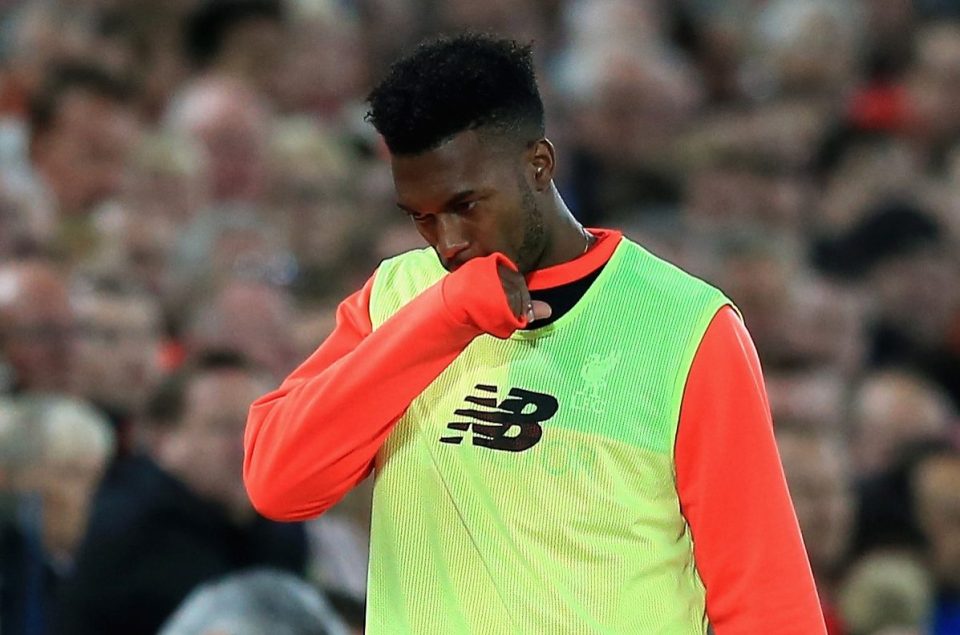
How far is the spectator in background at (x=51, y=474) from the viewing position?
Result: 15.5ft

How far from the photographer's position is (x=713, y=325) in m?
2.73

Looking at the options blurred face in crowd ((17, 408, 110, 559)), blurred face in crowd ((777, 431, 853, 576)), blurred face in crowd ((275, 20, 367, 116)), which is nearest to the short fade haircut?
blurred face in crowd ((17, 408, 110, 559))

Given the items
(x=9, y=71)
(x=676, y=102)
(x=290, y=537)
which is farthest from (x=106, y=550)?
(x=676, y=102)

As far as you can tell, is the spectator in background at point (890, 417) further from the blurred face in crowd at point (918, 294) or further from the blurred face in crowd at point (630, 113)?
the blurred face in crowd at point (630, 113)

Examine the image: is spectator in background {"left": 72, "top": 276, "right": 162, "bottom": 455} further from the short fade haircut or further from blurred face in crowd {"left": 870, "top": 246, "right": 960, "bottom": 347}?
blurred face in crowd {"left": 870, "top": 246, "right": 960, "bottom": 347}

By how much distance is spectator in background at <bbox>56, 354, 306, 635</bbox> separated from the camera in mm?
4664

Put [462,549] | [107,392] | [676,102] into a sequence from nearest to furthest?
1. [462,549]
2. [107,392]
3. [676,102]

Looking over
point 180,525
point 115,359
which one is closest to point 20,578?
point 180,525

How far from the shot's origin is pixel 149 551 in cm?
477

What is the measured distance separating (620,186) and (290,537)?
344 cm

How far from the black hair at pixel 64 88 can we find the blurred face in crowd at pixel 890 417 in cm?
286

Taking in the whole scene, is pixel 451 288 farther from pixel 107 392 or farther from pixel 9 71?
pixel 9 71

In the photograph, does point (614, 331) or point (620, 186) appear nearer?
point (614, 331)

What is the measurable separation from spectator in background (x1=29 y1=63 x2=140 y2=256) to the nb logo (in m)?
4.27
